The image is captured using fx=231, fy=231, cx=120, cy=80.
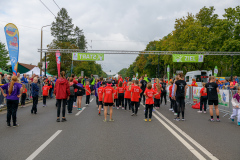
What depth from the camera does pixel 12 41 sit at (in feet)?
44.8

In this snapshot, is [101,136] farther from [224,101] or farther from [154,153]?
[224,101]

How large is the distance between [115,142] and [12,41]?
35.5ft

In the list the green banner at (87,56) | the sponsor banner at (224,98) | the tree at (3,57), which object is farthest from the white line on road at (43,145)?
the tree at (3,57)

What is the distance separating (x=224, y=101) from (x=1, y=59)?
56171 millimetres

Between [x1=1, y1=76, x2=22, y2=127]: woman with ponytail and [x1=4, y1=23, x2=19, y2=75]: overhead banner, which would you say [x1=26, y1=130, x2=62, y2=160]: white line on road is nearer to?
[x1=1, y1=76, x2=22, y2=127]: woman with ponytail

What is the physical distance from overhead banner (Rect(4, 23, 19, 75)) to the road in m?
6.98

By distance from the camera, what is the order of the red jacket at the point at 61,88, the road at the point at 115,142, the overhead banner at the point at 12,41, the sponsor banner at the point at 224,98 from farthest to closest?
the overhead banner at the point at 12,41
the sponsor banner at the point at 224,98
the red jacket at the point at 61,88
the road at the point at 115,142

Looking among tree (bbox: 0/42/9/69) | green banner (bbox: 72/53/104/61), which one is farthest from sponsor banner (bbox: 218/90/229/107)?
tree (bbox: 0/42/9/69)

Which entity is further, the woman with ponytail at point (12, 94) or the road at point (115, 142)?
the woman with ponytail at point (12, 94)

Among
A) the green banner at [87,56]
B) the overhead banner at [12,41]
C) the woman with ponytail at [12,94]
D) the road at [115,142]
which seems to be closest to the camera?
the road at [115,142]

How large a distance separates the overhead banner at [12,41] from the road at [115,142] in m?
6.98

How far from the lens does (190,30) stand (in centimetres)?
3928

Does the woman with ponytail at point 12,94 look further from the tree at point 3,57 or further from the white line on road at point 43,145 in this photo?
the tree at point 3,57

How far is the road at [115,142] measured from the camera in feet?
15.3
